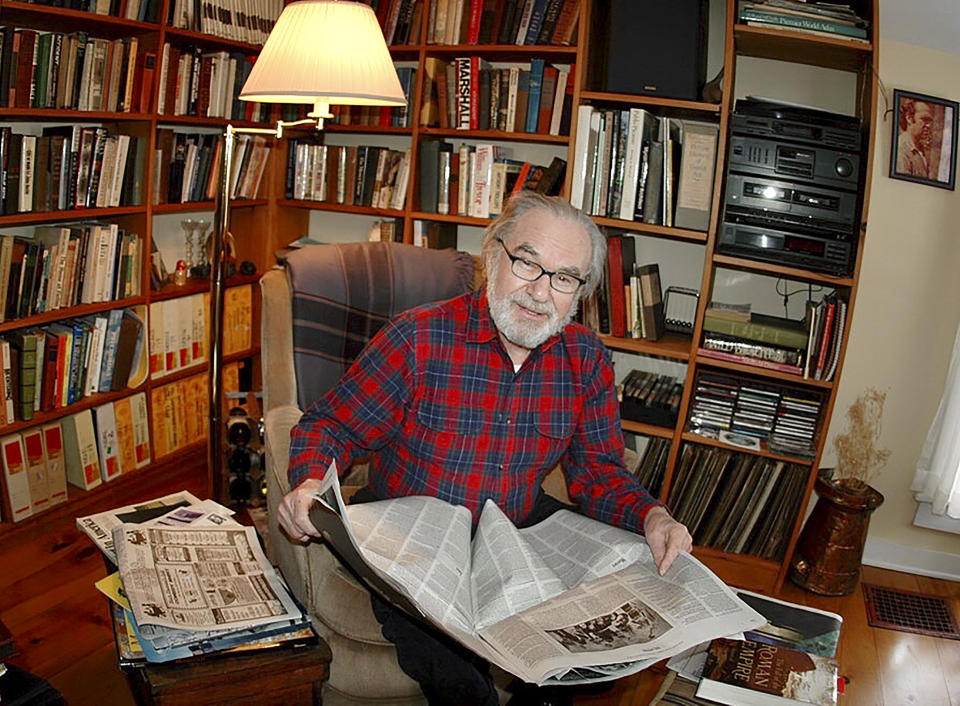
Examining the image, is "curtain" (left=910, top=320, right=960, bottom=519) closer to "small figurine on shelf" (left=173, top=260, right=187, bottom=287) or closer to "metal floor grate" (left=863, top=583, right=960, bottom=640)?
"metal floor grate" (left=863, top=583, right=960, bottom=640)

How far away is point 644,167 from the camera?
7.94ft

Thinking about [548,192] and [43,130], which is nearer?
[43,130]

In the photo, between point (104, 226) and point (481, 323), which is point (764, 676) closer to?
point (481, 323)

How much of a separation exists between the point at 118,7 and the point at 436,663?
2.06 metres

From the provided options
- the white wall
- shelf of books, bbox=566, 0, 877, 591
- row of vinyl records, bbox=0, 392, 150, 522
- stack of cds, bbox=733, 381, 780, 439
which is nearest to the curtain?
the white wall

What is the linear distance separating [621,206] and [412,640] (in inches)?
59.9

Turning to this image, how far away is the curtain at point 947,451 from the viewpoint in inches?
98.7

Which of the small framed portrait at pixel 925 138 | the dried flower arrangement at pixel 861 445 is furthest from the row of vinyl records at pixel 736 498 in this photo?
the small framed portrait at pixel 925 138

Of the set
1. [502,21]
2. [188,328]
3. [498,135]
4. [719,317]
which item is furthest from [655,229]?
[188,328]

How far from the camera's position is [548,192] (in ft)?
8.57

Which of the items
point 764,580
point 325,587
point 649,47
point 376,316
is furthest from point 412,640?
point 649,47

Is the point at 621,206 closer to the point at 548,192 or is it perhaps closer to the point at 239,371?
the point at 548,192

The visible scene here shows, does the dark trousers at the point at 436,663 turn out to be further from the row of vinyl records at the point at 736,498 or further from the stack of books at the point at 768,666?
the row of vinyl records at the point at 736,498

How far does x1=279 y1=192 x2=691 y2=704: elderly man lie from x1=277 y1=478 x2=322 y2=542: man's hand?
13cm
